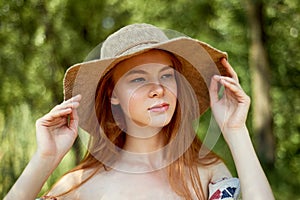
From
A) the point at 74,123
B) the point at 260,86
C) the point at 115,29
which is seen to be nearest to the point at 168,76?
the point at 74,123

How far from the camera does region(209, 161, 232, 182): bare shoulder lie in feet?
7.81

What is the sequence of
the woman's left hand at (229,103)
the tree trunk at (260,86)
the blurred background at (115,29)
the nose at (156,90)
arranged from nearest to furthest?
the nose at (156,90), the woman's left hand at (229,103), the tree trunk at (260,86), the blurred background at (115,29)

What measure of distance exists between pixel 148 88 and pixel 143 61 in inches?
4.1

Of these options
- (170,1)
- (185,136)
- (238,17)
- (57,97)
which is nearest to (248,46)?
(238,17)

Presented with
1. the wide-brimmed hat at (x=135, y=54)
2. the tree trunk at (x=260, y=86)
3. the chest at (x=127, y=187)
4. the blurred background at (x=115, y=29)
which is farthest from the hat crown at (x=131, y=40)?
the blurred background at (x=115, y=29)

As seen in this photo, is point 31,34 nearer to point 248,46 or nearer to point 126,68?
point 248,46

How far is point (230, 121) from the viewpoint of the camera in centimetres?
234

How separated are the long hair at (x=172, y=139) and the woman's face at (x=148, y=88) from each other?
56 mm

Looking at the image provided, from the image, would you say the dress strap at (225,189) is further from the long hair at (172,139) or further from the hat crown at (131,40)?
the hat crown at (131,40)

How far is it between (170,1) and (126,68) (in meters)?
6.46

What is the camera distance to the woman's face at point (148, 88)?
2.24 m

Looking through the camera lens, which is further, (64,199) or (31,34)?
(31,34)

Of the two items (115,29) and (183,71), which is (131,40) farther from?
(115,29)

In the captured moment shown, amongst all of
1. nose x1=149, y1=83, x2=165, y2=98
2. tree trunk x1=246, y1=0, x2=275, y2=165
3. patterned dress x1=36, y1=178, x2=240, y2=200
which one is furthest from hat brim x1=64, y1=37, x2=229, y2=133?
tree trunk x1=246, y1=0, x2=275, y2=165
